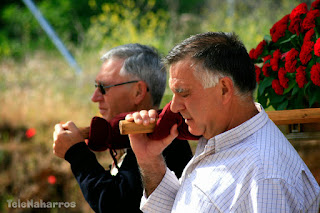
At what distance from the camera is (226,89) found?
176 centimetres

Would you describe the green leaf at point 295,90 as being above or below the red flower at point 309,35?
below

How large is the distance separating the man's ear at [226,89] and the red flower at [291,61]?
778mm

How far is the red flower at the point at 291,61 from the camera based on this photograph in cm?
243

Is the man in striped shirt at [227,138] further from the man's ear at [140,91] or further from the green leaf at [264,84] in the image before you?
the man's ear at [140,91]

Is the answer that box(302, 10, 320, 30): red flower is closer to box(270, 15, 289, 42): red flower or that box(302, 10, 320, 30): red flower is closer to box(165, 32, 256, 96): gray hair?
box(270, 15, 289, 42): red flower

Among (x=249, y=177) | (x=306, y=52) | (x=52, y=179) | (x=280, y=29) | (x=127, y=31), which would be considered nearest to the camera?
(x=249, y=177)

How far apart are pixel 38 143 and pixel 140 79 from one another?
3.98 m

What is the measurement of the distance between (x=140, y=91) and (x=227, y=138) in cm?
116

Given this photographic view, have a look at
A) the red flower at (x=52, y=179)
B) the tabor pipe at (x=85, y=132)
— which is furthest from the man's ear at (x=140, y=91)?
the red flower at (x=52, y=179)

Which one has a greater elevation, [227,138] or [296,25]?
[296,25]

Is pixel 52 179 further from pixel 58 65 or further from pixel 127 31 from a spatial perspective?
pixel 58 65

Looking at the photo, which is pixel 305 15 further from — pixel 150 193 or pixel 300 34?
pixel 150 193

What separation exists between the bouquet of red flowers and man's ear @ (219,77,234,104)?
699 mm

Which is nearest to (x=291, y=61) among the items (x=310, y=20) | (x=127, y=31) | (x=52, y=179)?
(x=310, y=20)
